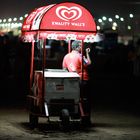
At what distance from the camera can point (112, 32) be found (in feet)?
242

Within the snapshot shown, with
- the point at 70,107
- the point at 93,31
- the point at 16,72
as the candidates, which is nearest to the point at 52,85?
the point at 70,107

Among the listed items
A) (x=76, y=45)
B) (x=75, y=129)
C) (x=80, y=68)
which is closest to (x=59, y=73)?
(x=80, y=68)

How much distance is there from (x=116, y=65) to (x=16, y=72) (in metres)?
7.96

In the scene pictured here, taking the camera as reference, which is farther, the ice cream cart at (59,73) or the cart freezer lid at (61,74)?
the cart freezer lid at (61,74)

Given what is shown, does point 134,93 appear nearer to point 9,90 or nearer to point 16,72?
point 9,90

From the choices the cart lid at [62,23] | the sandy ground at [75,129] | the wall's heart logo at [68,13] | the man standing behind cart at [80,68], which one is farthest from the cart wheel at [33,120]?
the wall's heart logo at [68,13]

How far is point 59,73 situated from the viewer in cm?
1304

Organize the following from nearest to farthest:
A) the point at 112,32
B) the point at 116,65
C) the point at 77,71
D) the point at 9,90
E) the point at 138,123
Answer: the point at 77,71 → the point at 138,123 → the point at 9,90 → the point at 116,65 → the point at 112,32

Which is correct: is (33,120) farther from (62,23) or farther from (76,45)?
(62,23)

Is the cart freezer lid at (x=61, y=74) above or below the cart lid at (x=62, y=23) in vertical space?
below

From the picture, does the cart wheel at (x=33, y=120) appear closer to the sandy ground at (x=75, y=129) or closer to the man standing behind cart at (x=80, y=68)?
the sandy ground at (x=75, y=129)

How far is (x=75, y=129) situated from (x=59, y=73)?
123 cm

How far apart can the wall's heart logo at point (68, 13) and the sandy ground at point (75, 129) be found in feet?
7.55

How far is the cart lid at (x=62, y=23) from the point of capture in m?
12.6
